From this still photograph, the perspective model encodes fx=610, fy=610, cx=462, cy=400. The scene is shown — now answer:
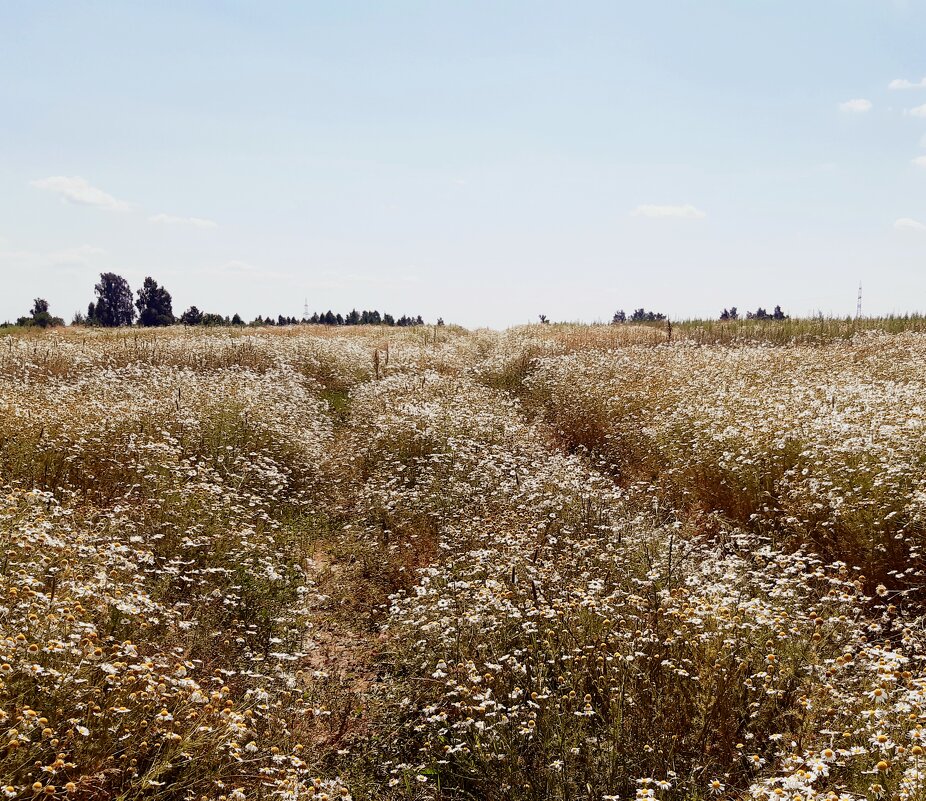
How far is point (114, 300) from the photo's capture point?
339 feet

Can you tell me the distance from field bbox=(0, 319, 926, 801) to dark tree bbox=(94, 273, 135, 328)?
4088 inches

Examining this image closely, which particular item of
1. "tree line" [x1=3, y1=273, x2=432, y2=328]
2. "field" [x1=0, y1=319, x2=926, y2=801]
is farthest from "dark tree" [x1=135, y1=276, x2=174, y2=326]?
"field" [x1=0, y1=319, x2=926, y2=801]

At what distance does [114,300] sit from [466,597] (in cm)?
11615

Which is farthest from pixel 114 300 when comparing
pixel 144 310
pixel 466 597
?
pixel 466 597

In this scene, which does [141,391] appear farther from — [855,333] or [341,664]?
[855,333]

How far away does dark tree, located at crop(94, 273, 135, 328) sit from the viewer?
100688mm

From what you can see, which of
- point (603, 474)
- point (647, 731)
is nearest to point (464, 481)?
point (603, 474)

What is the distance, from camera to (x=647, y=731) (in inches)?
147

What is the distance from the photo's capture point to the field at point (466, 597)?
3.33 m

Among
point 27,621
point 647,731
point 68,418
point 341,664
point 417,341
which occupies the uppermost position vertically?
point 417,341

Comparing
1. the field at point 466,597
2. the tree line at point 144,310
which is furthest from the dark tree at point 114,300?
the field at point 466,597

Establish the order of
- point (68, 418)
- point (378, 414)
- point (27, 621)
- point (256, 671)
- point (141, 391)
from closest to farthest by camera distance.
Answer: point (27, 621) → point (256, 671) → point (68, 418) → point (141, 391) → point (378, 414)

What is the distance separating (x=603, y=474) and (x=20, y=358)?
14124 millimetres

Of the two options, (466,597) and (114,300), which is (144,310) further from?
(466,597)
